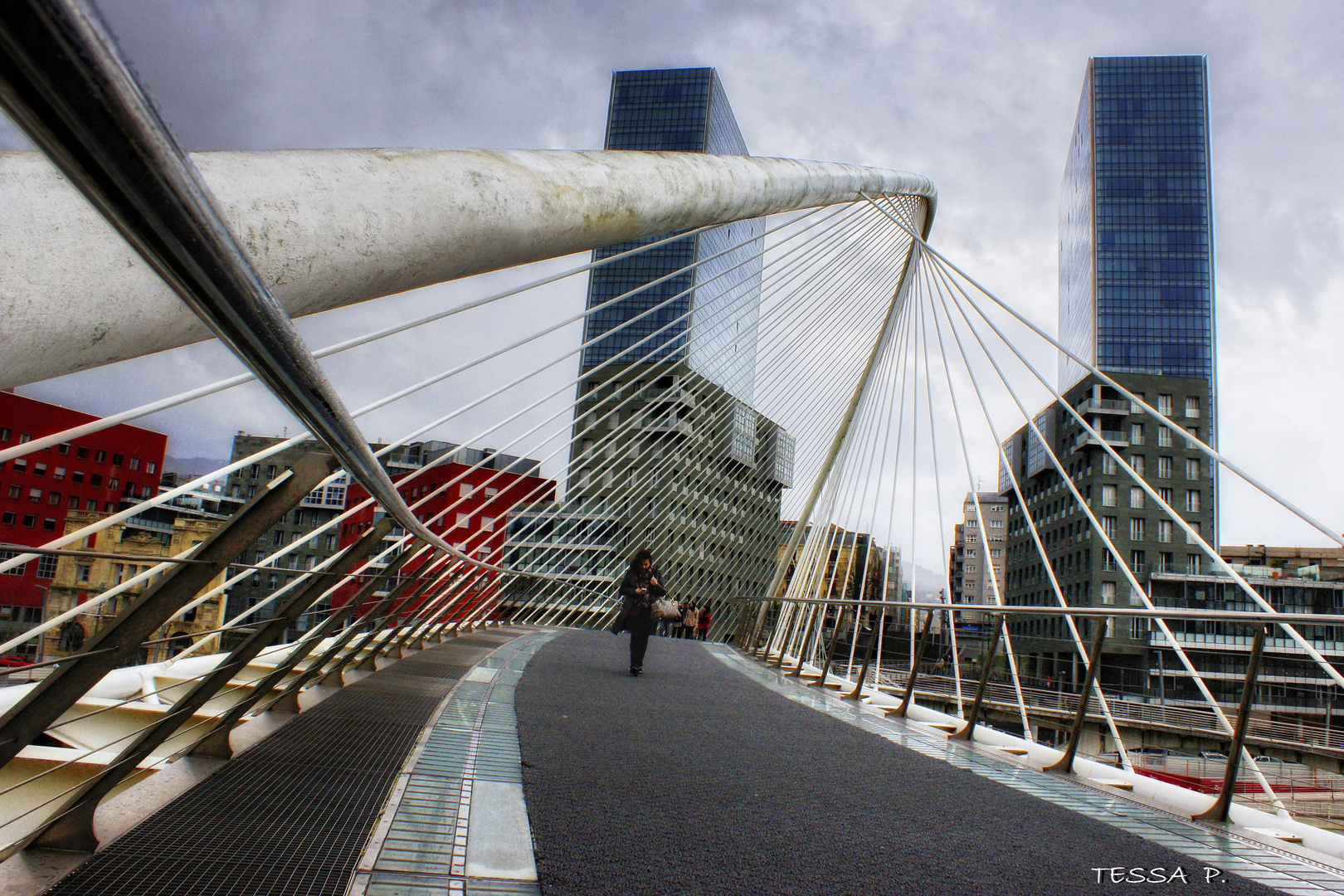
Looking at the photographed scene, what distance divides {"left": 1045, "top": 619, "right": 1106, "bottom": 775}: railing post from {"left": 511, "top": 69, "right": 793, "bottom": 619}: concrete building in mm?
3079

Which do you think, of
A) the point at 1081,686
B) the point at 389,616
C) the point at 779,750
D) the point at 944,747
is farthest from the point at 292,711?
the point at 1081,686

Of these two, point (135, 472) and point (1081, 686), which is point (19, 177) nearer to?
point (1081, 686)

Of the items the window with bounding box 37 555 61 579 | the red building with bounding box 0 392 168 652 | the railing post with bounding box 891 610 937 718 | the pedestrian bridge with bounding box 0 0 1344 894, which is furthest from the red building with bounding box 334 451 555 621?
the red building with bounding box 0 392 168 652

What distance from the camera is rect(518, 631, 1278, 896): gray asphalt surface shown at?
2.13 metres

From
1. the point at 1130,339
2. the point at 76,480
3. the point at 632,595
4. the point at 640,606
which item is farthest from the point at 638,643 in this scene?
the point at 1130,339

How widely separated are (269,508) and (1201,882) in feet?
8.14

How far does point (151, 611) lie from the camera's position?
1.68 meters

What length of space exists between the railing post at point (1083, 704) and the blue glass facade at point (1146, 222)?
251 ft

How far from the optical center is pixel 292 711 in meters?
3.73

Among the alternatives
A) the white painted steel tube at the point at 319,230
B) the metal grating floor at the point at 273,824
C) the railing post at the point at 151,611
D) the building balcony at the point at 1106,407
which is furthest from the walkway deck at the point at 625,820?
the building balcony at the point at 1106,407

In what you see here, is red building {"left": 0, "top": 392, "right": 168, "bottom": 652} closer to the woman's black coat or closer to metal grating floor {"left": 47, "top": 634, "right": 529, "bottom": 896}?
the woman's black coat

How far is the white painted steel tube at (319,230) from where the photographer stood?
1.74 meters

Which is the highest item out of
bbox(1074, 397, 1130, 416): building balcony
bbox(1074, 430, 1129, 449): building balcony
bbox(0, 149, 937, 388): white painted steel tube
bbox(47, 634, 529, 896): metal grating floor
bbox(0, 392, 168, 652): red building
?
bbox(1074, 397, 1130, 416): building balcony

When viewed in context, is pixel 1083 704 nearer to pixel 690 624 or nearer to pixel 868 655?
pixel 868 655
